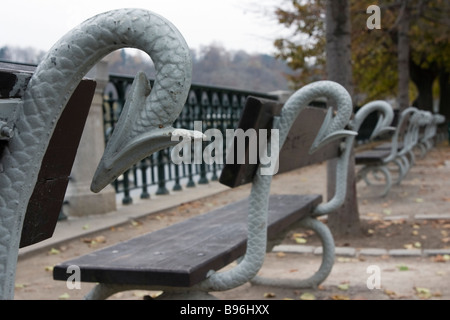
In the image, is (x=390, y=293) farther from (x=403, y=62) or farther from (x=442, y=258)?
(x=403, y=62)

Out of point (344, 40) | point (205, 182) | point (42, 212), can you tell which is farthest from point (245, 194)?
point (42, 212)

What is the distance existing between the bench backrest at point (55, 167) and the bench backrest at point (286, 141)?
4.11 ft

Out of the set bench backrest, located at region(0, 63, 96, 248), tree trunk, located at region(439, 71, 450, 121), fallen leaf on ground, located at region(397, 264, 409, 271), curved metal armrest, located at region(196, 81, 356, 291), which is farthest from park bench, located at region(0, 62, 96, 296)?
tree trunk, located at region(439, 71, 450, 121)

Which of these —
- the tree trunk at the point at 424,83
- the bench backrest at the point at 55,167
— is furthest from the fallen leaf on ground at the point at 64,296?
the tree trunk at the point at 424,83

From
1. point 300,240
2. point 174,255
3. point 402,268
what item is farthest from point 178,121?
point 174,255

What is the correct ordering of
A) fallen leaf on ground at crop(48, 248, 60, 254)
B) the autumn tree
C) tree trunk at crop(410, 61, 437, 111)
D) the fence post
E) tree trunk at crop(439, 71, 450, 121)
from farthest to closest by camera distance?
1. tree trunk at crop(439, 71, 450, 121)
2. tree trunk at crop(410, 61, 437, 111)
3. the autumn tree
4. the fence post
5. fallen leaf on ground at crop(48, 248, 60, 254)

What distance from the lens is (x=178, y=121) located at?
10.2 m

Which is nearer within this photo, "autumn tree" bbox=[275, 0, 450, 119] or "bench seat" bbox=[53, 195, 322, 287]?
"bench seat" bbox=[53, 195, 322, 287]

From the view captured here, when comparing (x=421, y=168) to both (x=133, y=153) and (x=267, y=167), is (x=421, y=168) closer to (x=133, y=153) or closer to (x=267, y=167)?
(x=267, y=167)

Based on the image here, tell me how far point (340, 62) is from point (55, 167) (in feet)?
15.8

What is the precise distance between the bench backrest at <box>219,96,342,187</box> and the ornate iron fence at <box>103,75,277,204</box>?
3.34m

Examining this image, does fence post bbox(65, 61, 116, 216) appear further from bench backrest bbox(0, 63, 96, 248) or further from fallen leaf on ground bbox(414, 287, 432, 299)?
bench backrest bbox(0, 63, 96, 248)

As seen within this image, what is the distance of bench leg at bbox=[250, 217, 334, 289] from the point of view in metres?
4.18

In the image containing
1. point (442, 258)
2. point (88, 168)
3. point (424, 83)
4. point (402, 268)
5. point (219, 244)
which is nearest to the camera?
point (219, 244)
